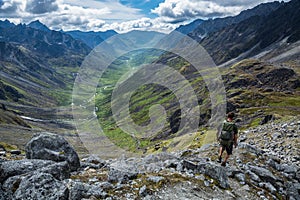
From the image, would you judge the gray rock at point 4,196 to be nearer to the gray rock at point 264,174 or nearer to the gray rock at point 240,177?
A: the gray rock at point 240,177

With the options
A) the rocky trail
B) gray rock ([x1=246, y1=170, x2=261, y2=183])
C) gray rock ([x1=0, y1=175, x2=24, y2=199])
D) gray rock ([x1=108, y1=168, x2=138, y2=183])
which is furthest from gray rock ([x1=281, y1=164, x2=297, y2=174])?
gray rock ([x1=0, y1=175, x2=24, y2=199])

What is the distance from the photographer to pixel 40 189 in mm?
13633

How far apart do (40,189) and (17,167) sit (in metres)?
3.85

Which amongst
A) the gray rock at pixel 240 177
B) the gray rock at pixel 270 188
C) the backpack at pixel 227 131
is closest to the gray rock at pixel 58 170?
the backpack at pixel 227 131

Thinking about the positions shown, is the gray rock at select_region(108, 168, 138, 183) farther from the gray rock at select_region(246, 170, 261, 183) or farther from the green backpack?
the gray rock at select_region(246, 170, 261, 183)

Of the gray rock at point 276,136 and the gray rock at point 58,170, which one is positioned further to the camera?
the gray rock at point 276,136

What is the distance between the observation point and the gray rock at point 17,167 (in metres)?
15.9

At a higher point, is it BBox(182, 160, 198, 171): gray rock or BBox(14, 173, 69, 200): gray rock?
BBox(14, 173, 69, 200): gray rock

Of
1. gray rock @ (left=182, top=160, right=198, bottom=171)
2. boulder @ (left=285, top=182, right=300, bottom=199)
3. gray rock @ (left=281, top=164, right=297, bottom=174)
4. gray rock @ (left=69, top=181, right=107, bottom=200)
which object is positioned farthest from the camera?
gray rock @ (left=281, top=164, right=297, bottom=174)

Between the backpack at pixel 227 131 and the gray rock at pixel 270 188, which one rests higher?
the backpack at pixel 227 131

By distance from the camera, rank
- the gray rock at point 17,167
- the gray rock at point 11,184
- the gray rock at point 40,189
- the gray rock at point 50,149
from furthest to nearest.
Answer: the gray rock at point 50,149
the gray rock at point 17,167
the gray rock at point 11,184
the gray rock at point 40,189

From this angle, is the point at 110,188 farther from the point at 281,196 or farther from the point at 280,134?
the point at 280,134

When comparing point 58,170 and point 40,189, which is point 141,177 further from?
point 40,189

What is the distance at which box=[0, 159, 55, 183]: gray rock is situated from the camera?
15.9 meters
